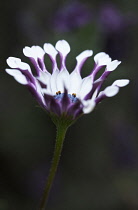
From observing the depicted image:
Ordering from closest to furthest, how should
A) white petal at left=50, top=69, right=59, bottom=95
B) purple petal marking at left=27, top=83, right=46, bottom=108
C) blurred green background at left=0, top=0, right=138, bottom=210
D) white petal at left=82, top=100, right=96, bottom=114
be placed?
white petal at left=82, top=100, right=96, bottom=114
purple petal marking at left=27, top=83, right=46, bottom=108
white petal at left=50, top=69, right=59, bottom=95
blurred green background at left=0, top=0, right=138, bottom=210

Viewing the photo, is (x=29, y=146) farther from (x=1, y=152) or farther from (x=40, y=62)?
(x=40, y=62)

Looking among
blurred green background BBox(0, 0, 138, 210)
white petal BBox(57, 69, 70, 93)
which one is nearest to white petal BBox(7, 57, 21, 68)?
white petal BBox(57, 69, 70, 93)

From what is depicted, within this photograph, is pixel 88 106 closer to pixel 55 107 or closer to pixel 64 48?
pixel 55 107

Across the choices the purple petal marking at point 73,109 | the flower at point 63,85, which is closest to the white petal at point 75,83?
the flower at point 63,85

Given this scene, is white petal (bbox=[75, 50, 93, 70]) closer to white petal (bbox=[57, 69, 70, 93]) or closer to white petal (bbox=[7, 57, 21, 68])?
white petal (bbox=[57, 69, 70, 93])

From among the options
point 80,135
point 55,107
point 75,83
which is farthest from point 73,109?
point 80,135

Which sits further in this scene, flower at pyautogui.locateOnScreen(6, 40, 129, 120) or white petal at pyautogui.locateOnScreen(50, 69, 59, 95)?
white petal at pyautogui.locateOnScreen(50, 69, 59, 95)

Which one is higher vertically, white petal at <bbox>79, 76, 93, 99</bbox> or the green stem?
white petal at <bbox>79, 76, 93, 99</bbox>
